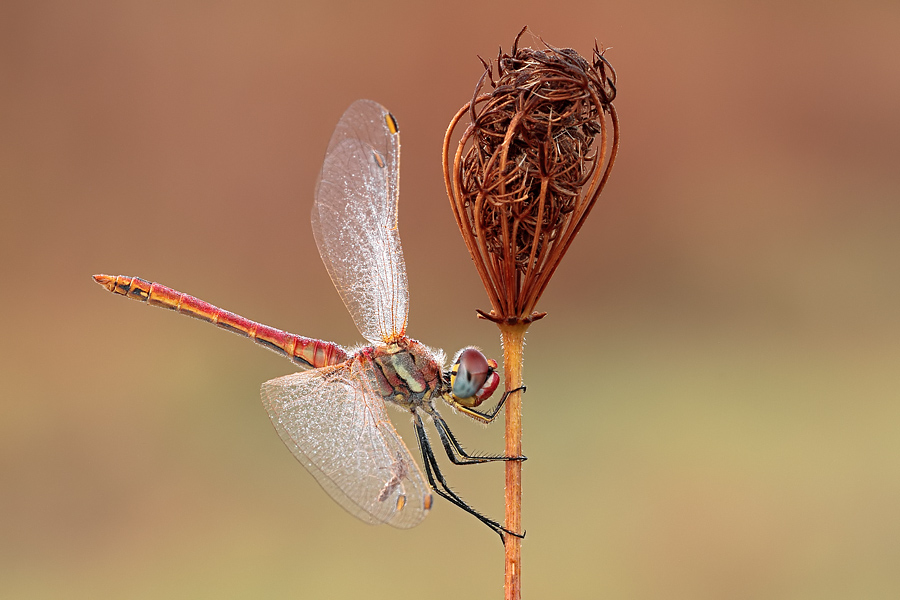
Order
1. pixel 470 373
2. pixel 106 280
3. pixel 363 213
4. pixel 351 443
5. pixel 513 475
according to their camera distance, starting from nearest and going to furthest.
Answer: pixel 513 475
pixel 470 373
pixel 351 443
pixel 363 213
pixel 106 280

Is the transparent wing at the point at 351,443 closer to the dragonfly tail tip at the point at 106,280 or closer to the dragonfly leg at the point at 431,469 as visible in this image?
the dragonfly leg at the point at 431,469

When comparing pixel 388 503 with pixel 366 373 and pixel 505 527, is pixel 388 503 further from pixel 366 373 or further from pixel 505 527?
pixel 505 527

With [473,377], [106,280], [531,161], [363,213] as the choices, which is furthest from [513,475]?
[106,280]

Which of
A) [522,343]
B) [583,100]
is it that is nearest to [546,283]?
[522,343]

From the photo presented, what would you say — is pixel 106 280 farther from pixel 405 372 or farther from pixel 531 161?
pixel 531 161

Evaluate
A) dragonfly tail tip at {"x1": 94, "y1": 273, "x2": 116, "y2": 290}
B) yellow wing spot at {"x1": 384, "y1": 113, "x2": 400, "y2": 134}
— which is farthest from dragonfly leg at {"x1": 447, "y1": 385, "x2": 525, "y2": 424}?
dragonfly tail tip at {"x1": 94, "y1": 273, "x2": 116, "y2": 290}

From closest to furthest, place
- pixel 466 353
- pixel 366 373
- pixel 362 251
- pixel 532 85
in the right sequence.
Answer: pixel 532 85 < pixel 466 353 < pixel 366 373 < pixel 362 251

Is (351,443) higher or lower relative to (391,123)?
lower

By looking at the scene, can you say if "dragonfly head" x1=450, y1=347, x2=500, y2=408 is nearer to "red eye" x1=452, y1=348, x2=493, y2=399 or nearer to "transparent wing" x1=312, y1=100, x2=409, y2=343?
"red eye" x1=452, y1=348, x2=493, y2=399
